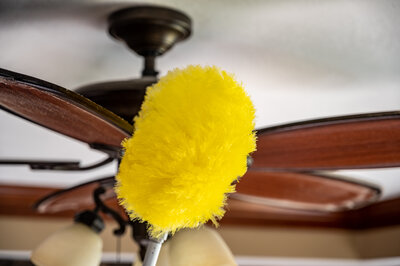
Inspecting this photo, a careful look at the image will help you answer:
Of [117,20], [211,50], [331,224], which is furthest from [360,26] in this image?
[331,224]

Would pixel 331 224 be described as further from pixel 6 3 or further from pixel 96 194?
pixel 6 3

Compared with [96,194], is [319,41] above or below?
above

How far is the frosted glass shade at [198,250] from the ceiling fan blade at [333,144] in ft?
0.58

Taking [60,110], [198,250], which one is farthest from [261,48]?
[60,110]

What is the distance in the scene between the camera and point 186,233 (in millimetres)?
969

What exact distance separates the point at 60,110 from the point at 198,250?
353 mm

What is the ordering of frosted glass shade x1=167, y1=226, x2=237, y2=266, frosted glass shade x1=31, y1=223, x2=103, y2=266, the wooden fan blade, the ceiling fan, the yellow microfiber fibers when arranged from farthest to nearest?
the wooden fan blade, frosted glass shade x1=31, y1=223, x2=103, y2=266, frosted glass shade x1=167, y1=226, x2=237, y2=266, the ceiling fan, the yellow microfiber fibers

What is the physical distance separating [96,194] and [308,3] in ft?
1.90

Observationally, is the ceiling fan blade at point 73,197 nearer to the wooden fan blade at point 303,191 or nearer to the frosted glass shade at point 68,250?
the frosted glass shade at point 68,250

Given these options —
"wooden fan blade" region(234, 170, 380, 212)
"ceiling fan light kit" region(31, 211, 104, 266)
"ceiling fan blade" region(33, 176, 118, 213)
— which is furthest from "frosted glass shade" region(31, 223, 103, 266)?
"wooden fan blade" region(234, 170, 380, 212)

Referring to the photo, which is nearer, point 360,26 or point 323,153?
point 323,153

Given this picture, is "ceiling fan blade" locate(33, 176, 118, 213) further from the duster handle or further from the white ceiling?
the duster handle

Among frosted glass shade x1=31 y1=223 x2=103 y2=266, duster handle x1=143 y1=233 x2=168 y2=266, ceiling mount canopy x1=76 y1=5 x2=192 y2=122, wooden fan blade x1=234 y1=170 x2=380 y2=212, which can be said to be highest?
ceiling mount canopy x1=76 y1=5 x2=192 y2=122

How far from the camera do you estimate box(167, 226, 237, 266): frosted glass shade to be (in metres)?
0.92
